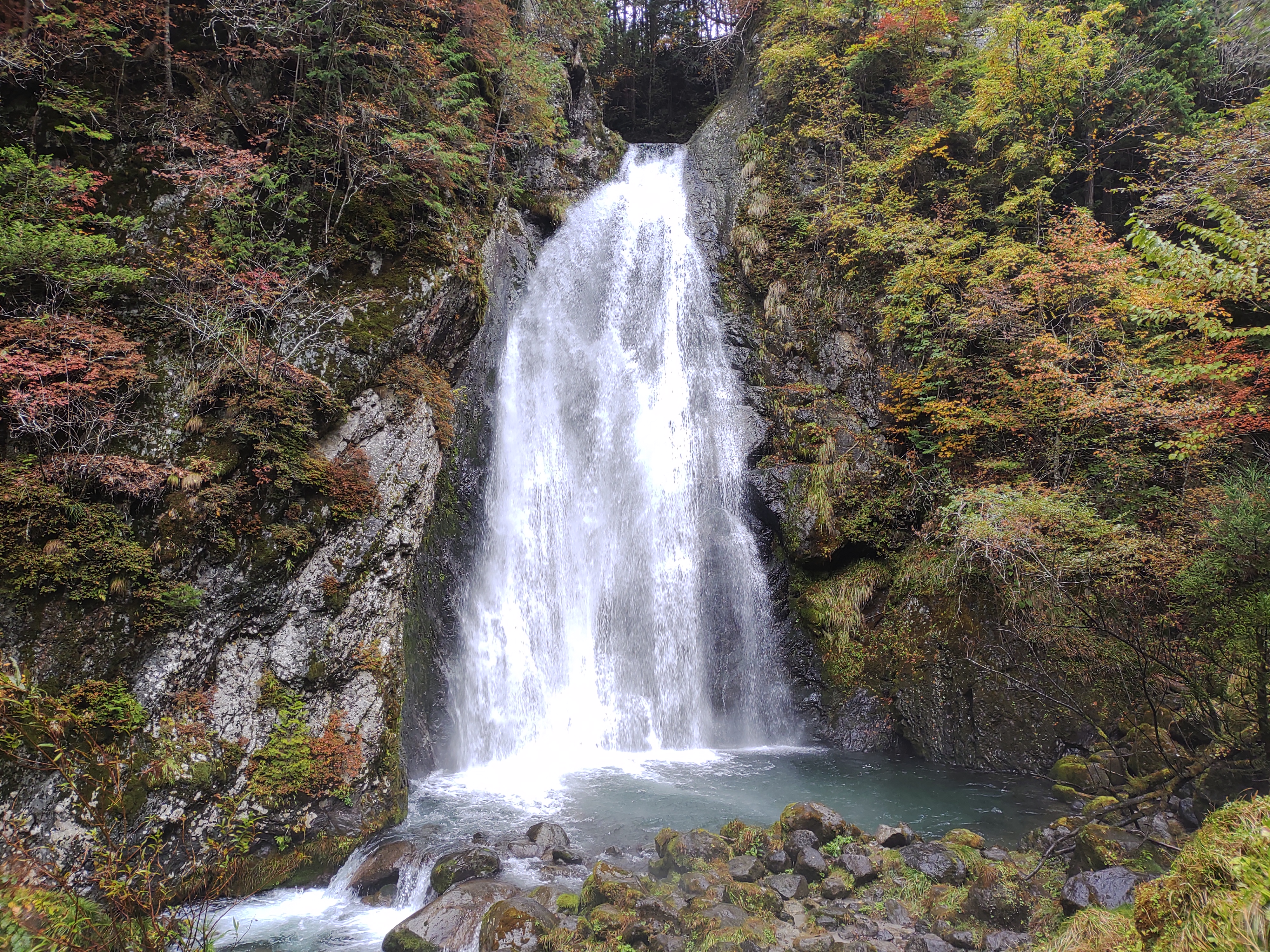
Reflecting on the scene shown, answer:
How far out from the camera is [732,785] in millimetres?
9055

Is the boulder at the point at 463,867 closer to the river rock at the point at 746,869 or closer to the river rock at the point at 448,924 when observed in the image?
the river rock at the point at 448,924

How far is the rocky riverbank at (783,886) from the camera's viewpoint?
4891mm

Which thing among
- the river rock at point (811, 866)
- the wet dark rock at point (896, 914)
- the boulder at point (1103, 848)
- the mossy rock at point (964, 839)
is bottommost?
the mossy rock at point (964, 839)

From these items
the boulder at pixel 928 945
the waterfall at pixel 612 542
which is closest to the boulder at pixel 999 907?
the boulder at pixel 928 945

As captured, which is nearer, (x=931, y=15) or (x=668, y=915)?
(x=668, y=915)

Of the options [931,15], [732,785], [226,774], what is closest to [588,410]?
[732,785]

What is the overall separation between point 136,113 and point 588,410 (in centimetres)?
870

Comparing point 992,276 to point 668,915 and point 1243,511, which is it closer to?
point 1243,511

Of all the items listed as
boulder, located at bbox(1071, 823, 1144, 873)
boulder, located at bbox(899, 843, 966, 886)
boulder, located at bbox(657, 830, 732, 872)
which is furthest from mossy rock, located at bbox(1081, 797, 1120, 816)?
boulder, located at bbox(657, 830, 732, 872)

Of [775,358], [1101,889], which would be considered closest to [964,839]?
[1101,889]

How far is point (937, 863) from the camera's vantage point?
614 cm

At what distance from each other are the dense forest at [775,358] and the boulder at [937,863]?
6.94 feet

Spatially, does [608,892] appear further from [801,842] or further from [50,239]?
[50,239]

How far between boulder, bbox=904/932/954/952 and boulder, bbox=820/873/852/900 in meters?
0.86
